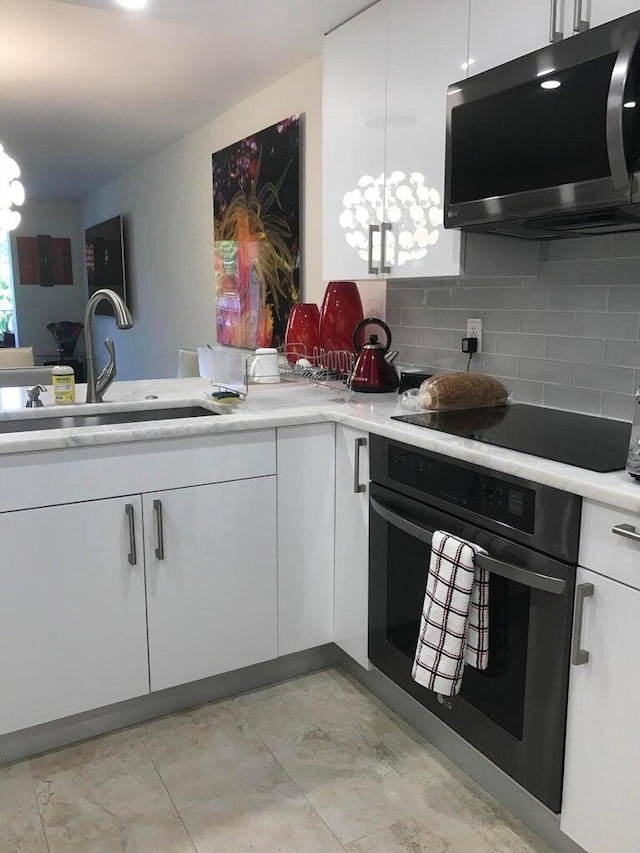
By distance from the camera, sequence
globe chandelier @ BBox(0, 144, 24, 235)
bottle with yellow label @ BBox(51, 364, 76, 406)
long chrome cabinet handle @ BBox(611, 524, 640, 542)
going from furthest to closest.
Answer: globe chandelier @ BBox(0, 144, 24, 235), bottle with yellow label @ BBox(51, 364, 76, 406), long chrome cabinet handle @ BBox(611, 524, 640, 542)

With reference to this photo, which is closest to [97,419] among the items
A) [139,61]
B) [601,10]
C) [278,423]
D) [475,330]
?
[278,423]

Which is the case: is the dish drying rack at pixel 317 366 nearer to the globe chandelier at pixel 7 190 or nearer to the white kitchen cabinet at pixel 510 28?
the white kitchen cabinet at pixel 510 28

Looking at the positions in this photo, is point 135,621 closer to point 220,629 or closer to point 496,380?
A: point 220,629

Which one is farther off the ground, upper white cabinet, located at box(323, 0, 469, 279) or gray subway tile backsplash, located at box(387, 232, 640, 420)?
upper white cabinet, located at box(323, 0, 469, 279)

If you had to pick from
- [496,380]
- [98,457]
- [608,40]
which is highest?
[608,40]

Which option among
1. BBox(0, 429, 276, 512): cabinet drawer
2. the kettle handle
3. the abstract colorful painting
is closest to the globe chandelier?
the abstract colorful painting

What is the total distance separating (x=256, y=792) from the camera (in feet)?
5.66

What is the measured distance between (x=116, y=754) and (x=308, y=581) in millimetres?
715

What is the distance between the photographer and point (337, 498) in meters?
2.13

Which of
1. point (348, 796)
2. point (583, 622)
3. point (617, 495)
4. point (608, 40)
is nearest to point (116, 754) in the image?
point (348, 796)

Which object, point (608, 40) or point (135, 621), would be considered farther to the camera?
point (135, 621)

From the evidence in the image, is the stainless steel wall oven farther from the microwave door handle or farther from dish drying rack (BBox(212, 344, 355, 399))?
dish drying rack (BBox(212, 344, 355, 399))

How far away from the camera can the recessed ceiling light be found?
6.83ft

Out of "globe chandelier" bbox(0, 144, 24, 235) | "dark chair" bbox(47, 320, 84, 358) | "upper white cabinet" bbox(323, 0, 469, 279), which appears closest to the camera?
"upper white cabinet" bbox(323, 0, 469, 279)
